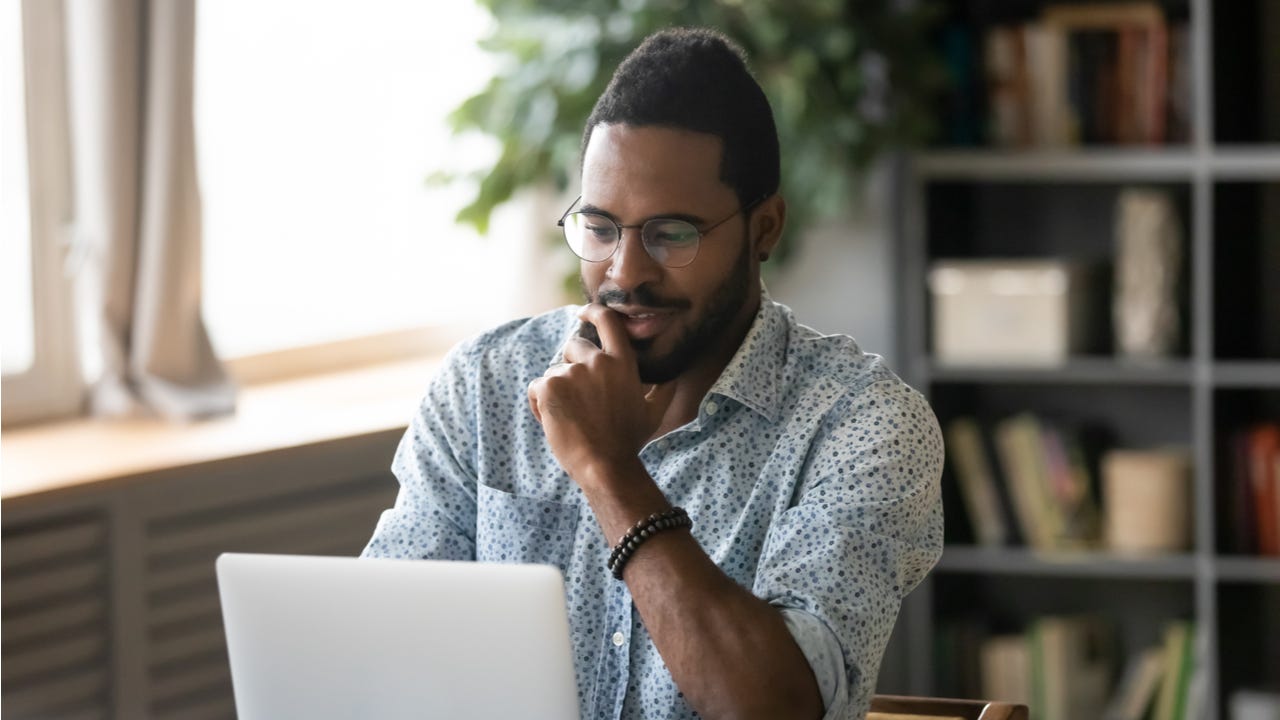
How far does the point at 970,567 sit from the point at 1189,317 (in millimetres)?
662

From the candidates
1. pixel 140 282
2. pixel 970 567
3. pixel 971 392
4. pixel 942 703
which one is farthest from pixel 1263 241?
pixel 140 282

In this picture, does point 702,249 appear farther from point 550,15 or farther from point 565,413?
point 550,15

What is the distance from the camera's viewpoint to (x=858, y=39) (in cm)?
310

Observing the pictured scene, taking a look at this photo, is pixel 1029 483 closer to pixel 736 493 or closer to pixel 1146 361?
pixel 1146 361

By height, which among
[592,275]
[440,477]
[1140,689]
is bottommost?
[1140,689]

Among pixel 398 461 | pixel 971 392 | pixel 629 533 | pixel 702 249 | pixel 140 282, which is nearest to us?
pixel 629 533

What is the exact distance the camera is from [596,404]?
1578mm

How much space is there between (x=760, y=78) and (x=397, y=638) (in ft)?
5.66

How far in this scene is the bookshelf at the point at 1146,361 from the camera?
3.20 metres

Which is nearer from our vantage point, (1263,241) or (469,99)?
(469,99)

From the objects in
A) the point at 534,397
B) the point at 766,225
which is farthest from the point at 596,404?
the point at 766,225

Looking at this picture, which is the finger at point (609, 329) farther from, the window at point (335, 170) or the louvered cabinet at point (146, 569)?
the window at point (335, 170)

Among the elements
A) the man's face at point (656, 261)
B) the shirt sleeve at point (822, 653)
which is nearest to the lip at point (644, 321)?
the man's face at point (656, 261)

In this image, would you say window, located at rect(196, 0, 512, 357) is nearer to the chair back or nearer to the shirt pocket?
the shirt pocket
